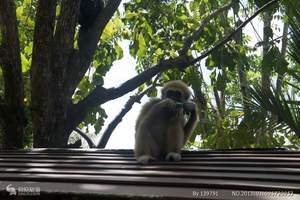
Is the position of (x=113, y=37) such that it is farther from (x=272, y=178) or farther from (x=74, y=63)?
(x=272, y=178)

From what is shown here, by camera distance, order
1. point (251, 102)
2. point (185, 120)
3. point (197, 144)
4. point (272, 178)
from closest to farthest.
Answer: point (272, 178) → point (185, 120) → point (251, 102) → point (197, 144)

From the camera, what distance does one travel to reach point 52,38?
8.17m

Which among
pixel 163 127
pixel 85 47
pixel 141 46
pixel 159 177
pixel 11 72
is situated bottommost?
pixel 159 177

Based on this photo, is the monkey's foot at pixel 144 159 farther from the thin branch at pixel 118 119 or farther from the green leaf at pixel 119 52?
the green leaf at pixel 119 52

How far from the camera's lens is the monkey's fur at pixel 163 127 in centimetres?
515

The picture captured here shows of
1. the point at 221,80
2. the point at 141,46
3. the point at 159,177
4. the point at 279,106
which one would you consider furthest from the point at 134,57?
the point at 159,177

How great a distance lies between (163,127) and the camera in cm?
541

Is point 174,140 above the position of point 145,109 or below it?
below

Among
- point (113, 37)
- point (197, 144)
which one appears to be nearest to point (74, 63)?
point (113, 37)

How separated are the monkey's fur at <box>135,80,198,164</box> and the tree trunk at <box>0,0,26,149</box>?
3141 mm

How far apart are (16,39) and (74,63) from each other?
1296 mm

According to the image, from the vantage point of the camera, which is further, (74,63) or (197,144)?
(197,144)

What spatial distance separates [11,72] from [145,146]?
379cm

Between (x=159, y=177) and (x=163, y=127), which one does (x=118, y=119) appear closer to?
(x=163, y=127)
